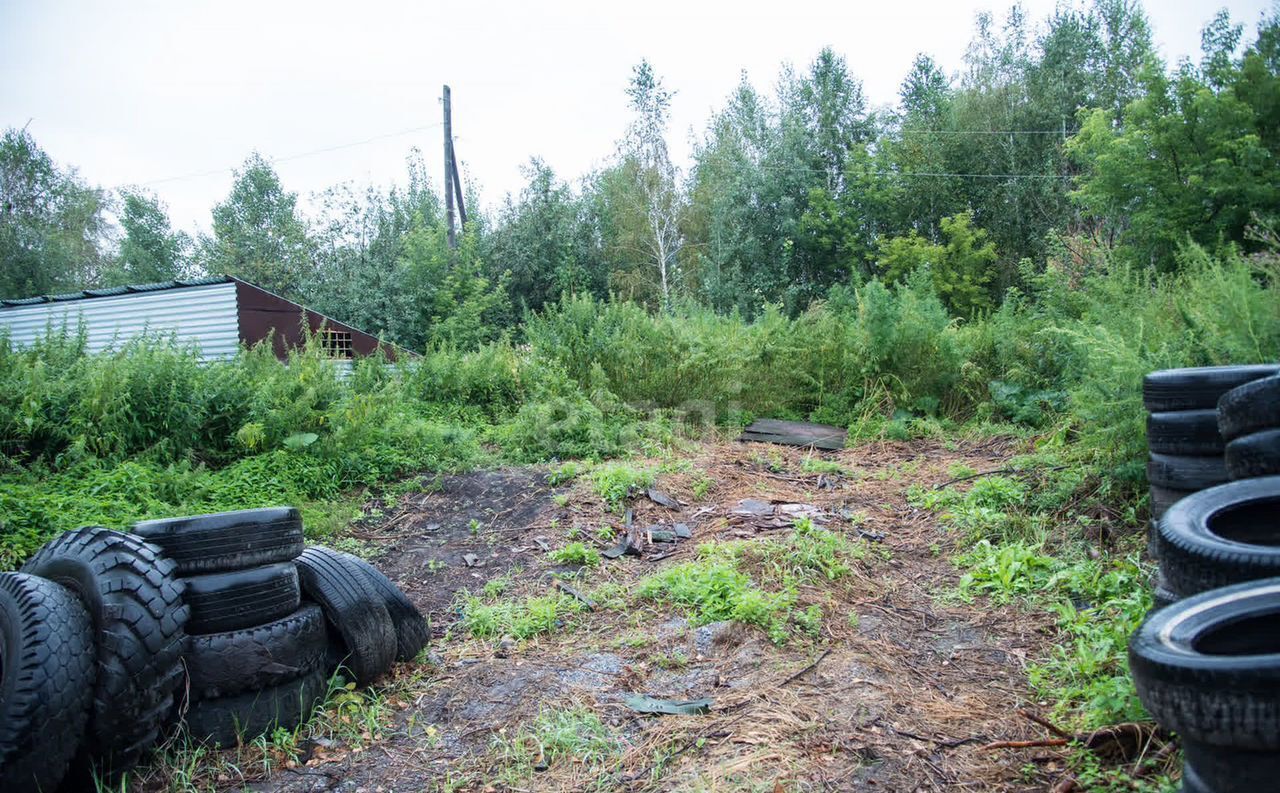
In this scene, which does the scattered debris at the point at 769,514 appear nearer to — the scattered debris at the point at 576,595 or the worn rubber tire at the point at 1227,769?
the scattered debris at the point at 576,595

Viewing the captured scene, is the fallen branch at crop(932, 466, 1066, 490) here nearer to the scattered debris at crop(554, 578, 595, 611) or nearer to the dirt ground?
the dirt ground

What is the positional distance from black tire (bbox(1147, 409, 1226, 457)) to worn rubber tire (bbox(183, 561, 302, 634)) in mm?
4445

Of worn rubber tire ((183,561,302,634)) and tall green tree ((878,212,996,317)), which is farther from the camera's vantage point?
tall green tree ((878,212,996,317))

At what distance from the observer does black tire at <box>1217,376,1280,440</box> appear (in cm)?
299

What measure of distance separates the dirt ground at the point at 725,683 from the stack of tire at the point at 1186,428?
3.55 ft

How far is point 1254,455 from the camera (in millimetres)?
3039

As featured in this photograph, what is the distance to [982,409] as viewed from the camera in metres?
9.28

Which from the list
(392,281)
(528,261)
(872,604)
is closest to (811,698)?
(872,604)

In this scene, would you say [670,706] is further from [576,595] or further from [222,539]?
[222,539]

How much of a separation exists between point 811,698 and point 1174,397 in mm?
2536

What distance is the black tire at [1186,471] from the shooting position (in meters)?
3.81

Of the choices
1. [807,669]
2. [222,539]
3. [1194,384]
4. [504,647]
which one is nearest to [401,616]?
[504,647]

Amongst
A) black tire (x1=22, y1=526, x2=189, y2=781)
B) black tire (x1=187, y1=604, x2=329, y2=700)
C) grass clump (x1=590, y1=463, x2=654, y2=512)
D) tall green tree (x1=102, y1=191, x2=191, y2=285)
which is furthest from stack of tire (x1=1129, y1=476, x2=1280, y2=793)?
tall green tree (x1=102, y1=191, x2=191, y2=285)

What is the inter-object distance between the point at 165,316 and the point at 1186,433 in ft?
48.4
